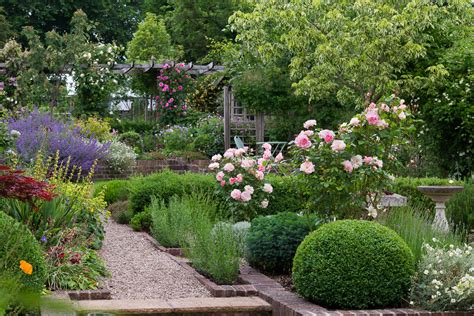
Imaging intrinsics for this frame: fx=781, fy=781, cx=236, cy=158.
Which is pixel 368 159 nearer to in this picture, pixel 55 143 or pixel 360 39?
pixel 55 143

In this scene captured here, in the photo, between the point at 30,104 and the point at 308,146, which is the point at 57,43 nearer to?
the point at 30,104

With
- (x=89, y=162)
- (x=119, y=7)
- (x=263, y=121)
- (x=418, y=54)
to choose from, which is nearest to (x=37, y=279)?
(x=89, y=162)

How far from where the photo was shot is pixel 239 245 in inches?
264

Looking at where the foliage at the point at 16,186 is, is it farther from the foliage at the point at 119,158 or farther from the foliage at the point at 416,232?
the foliage at the point at 119,158

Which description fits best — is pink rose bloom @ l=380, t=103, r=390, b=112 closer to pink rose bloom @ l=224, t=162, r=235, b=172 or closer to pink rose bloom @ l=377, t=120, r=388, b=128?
pink rose bloom @ l=377, t=120, r=388, b=128

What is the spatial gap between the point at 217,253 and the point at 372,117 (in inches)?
63.1

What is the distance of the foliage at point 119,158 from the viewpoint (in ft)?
46.7

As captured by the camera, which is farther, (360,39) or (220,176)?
(360,39)

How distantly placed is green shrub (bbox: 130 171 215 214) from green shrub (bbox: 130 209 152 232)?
0.72ft

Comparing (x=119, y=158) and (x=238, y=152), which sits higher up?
(x=238, y=152)

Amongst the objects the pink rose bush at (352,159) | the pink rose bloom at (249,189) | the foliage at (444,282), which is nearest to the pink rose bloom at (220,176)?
the pink rose bloom at (249,189)

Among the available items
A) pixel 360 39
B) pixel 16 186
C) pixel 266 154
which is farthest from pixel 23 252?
pixel 360 39

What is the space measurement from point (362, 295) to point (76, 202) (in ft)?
9.04

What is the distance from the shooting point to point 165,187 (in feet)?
30.0
